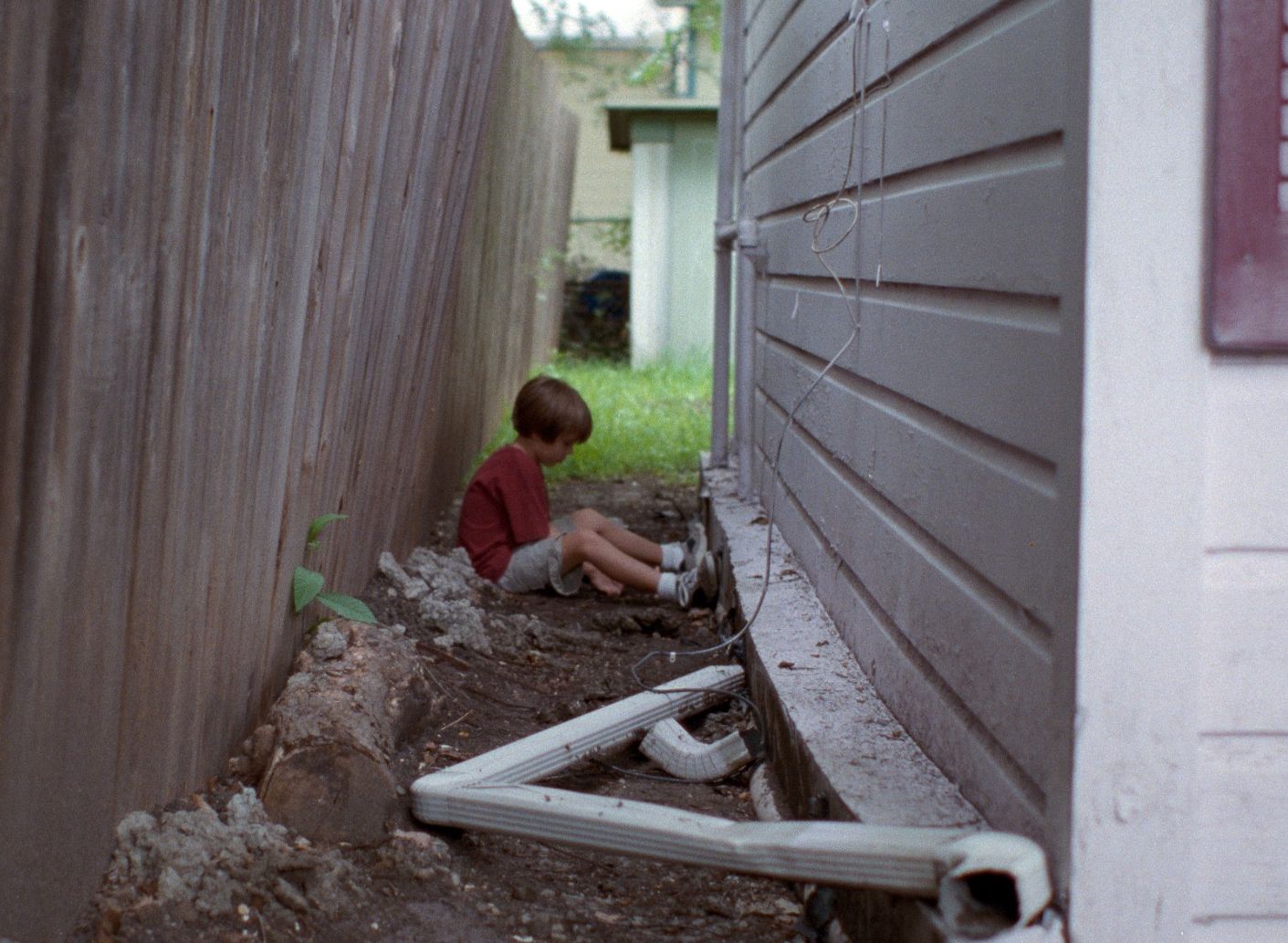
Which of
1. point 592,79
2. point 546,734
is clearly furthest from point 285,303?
point 592,79

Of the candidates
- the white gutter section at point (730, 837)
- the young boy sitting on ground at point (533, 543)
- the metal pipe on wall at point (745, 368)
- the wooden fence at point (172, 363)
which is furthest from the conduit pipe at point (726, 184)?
the white gutter section at point (730, 837)

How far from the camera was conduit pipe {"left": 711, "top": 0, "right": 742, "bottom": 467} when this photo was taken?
6.29m

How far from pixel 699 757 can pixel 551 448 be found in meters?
2.44

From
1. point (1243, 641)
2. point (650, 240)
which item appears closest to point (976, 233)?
point (1243, 641)

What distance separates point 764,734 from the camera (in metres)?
3.32

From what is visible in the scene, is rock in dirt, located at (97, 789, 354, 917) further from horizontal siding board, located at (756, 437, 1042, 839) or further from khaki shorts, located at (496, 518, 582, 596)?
khaki shorts, located at (496, 518, 582, 596)

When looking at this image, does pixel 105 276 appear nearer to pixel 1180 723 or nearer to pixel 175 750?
pixel 175 750

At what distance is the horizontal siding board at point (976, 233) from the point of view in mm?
1930

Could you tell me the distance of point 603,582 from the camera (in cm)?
540

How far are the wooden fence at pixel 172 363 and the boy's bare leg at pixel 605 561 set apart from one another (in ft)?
4.27

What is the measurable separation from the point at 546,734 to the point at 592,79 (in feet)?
72.7

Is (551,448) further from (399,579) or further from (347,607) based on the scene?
(347,607)

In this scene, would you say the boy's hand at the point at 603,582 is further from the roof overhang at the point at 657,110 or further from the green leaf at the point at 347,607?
the roof overhang at the point at 657,110

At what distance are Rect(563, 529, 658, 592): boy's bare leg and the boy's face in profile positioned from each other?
42 cm
